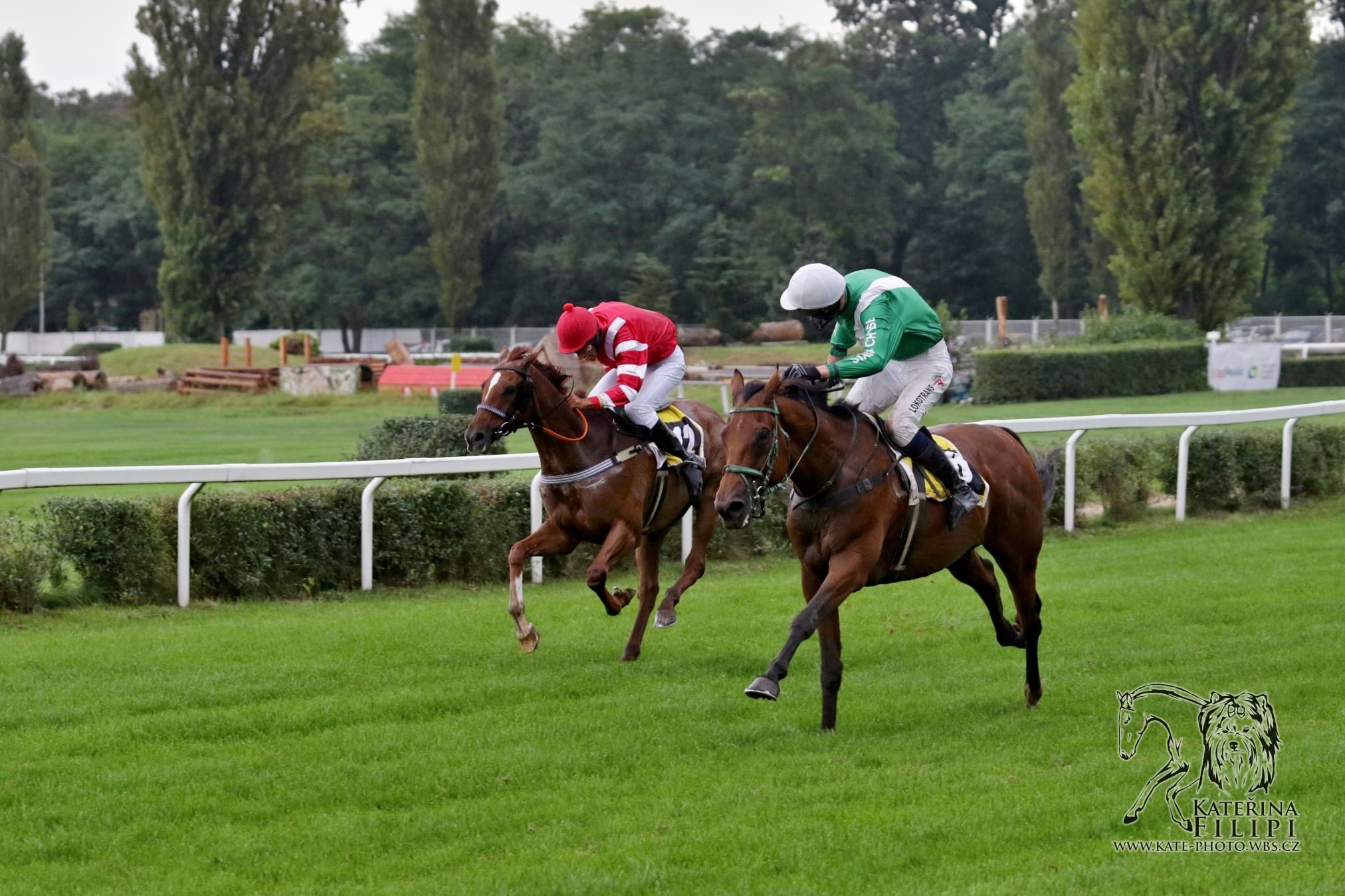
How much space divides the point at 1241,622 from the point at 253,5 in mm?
34572

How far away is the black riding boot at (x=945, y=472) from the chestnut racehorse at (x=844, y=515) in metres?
0.05

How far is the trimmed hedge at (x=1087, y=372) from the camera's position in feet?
83.7

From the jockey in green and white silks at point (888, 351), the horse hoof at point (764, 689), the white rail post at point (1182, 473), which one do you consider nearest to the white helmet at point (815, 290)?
the jockey in green and white silks at point (888, 351)

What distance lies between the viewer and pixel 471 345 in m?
46.3

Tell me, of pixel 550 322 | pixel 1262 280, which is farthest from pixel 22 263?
pixel 1262 280

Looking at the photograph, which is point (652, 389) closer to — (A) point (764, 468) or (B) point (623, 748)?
(A) point (764, 468)

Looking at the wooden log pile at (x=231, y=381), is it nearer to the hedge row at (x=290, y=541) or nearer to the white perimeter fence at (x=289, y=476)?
the white perimeter fence at (x=289, y=476)

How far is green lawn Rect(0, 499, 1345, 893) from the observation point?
422 cm

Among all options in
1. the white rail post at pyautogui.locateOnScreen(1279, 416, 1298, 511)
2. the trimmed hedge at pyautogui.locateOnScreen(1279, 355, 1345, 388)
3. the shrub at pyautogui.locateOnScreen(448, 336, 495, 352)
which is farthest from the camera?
the shrub at pyautogui.locateOnScreen(448, 336, 495, 352)

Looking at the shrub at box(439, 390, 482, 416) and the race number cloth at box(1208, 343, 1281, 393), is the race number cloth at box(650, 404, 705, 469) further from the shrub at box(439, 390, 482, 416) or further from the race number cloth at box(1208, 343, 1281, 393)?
the race number cloth at box(1208, 343, 1281, 393)

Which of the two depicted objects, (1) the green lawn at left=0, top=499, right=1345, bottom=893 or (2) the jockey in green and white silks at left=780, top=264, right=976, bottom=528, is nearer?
(1) the green lawn at left=0, top=499, right=1345, bottom=893

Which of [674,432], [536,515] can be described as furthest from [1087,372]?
[674,432]

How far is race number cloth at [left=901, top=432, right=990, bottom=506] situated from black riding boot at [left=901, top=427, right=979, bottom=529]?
0.07 ft

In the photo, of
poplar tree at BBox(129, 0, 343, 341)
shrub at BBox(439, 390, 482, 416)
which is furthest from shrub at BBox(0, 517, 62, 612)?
poplar tree at BBox(129, 0, 343, 341)
